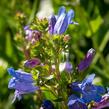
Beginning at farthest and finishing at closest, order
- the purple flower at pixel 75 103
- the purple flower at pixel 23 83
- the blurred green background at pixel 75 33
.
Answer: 1. the blurred green background at pixel 75 33
2. the purple flower at pixel 23 83
3. the purple flower at pixel 75 103

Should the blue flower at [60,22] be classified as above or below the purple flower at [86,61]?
above

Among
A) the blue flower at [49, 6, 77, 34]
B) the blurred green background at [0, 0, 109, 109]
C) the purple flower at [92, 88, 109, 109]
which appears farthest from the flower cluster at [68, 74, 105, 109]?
the blurred green background at [0, 0, 109, 109]

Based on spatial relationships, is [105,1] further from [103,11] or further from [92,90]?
[92,90]

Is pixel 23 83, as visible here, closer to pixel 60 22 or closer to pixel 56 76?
pixel 56 76

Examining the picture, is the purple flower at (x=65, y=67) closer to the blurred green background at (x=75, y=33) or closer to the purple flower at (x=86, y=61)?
the purple flower at (x=86, y=61)

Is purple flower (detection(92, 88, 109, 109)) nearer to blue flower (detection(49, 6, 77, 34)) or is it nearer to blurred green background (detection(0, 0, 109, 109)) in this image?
blue flower (detection(49, 6, 77, 34))

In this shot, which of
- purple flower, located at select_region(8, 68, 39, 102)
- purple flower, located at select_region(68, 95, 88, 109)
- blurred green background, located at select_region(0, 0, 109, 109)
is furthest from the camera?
blurred green background, located at select_region(0, 0, 109, 109)

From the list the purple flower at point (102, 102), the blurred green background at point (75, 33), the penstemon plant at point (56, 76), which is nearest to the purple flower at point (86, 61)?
the penstemon plant at point (56, 76)
